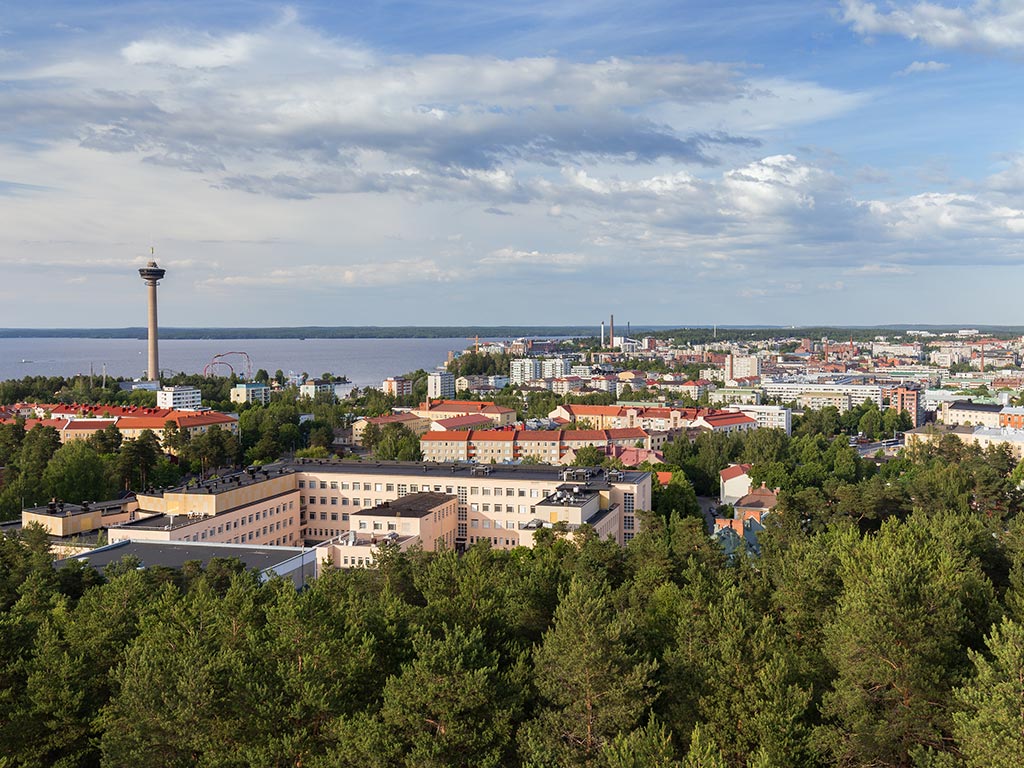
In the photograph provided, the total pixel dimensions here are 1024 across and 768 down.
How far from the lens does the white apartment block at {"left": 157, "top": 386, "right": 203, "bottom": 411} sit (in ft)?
170

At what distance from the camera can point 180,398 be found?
52.4 meters

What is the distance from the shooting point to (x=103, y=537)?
1759 cm

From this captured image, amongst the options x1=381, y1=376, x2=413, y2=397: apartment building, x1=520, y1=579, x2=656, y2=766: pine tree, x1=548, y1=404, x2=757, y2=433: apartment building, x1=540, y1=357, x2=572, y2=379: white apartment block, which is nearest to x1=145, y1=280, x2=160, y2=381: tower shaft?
x1=381, y1=376, x2=413, y2=397: apartment building

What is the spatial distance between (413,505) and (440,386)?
46638 millimetres

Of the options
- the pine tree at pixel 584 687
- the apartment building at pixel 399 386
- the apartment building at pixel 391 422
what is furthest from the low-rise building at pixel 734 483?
the apartment building at pixel 399 386

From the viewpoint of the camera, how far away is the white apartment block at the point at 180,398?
5169cm

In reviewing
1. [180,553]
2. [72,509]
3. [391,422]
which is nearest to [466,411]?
[391,422]

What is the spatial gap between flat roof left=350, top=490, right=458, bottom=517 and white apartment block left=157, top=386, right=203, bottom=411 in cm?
3396

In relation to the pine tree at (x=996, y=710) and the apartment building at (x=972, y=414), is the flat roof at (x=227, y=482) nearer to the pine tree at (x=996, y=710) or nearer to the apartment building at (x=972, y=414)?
the pine tree at (x=996, y=710)

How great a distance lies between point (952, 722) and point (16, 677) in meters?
8.09

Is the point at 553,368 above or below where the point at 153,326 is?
below

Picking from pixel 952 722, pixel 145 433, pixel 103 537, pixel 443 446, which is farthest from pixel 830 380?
pixel 952 722

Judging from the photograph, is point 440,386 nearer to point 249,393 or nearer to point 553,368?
point 249,393

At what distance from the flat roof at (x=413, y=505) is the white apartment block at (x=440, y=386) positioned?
43103mm
